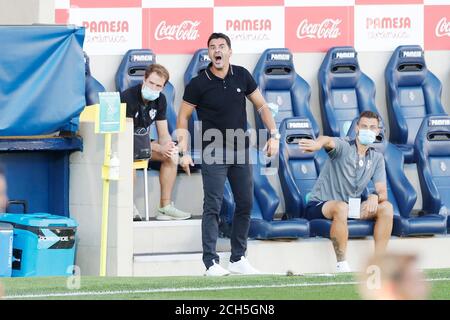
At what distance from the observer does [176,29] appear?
40.0 ft

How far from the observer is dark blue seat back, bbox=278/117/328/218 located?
11117mm

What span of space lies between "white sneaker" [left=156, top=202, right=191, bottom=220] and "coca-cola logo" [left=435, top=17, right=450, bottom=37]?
3.72 m

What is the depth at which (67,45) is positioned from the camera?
10070mm

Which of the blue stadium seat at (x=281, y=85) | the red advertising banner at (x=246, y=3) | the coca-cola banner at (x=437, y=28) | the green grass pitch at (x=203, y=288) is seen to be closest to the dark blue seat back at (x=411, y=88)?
the coca-cola banner at (x=437, y=28)

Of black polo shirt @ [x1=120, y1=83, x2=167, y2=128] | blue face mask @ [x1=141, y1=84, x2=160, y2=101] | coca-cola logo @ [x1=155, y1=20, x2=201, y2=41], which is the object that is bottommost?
black polo shirt @ [x1=120, y1=83, x2=167, y2=128]

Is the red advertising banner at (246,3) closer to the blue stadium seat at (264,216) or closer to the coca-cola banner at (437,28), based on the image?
the coca-cola banner at (437,28)

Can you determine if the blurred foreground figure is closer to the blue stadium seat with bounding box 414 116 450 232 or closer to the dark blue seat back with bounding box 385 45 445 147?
the blue stadium seat with bounding box 414 116 450 232

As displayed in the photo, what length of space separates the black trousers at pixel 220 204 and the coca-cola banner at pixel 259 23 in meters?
2.95

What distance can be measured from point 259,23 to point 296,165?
1.74m

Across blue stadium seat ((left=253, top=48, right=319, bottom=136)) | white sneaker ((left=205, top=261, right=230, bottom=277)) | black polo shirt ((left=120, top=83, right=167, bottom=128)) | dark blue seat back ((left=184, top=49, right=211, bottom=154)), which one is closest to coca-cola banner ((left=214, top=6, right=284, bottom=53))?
blue stadium seat ((left=253, top=48, right=319, bottom=136))

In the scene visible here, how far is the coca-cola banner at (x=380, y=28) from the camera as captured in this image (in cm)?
1259
